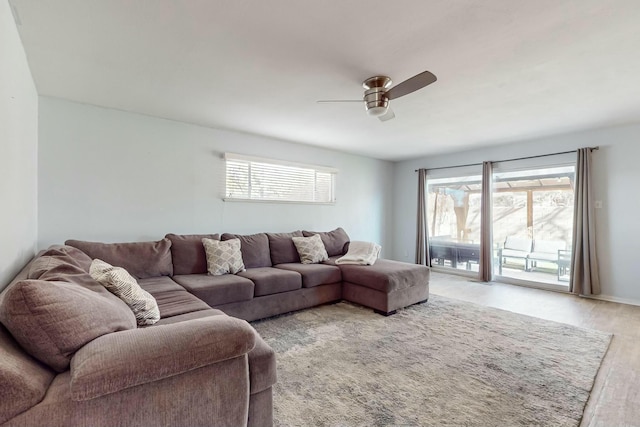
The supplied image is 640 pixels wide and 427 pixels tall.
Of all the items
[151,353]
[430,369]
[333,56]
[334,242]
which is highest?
[333,56]

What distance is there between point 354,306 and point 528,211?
346cm

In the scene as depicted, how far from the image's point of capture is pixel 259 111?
341cm

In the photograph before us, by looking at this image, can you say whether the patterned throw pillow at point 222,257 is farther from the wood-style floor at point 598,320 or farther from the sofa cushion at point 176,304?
the wood-style floor at point 598,320

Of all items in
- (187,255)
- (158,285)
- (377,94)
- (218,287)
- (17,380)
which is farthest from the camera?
(187,255)

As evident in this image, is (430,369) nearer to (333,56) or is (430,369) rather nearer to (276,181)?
(333,56)

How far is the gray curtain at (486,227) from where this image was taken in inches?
201

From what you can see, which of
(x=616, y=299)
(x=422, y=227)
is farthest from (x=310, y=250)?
(x=616, y=299)

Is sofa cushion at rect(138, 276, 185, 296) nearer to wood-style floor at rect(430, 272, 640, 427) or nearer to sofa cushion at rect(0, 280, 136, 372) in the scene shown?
sofa cushion at rect(0, 280, 136, 372)

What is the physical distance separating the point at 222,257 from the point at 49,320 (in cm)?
234

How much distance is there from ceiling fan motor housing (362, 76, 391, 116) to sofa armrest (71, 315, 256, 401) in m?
2.08

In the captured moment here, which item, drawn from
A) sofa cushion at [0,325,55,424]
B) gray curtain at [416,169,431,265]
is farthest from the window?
sofa cushion at [0,325,55,424]

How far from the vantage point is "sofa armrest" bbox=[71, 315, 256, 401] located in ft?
3.26

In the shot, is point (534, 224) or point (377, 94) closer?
point (377, 94)

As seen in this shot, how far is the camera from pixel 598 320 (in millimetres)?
3273
